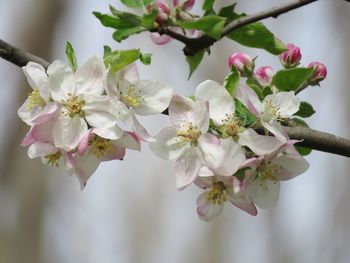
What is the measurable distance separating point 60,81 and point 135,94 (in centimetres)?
13

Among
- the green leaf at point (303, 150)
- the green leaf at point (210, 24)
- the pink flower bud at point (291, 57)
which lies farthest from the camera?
the pink flower bud at point (291, 57)

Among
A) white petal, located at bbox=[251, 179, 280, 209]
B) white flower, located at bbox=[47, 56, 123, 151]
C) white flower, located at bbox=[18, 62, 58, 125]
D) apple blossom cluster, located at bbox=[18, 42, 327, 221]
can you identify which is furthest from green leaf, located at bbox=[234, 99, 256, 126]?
white flower, located at bbox=[18, 62, 58, 125]

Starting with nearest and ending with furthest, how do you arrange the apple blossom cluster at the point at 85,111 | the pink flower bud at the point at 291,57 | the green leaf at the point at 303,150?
the apple blossom cluster at the point at 85,111 < the green leaf at the point at 303,150 < the pink flower bud at the point at 291,57

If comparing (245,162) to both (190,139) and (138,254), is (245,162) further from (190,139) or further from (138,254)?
(138,254)

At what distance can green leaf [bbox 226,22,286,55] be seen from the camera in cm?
121

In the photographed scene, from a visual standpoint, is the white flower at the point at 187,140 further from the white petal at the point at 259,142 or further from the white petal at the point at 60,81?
the white petal at the point at 60,81

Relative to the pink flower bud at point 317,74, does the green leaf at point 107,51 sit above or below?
above

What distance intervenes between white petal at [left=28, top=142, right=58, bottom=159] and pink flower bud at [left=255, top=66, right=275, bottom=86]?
443mm

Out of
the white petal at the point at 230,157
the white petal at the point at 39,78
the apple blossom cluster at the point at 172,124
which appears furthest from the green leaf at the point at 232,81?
the white petal at the point at 39,78

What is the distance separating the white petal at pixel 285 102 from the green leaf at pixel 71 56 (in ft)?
1.13

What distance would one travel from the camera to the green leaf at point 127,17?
1.18 meters

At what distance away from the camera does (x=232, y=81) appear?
1298mm

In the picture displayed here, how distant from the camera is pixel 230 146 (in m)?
1.23

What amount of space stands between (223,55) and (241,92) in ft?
23.4
